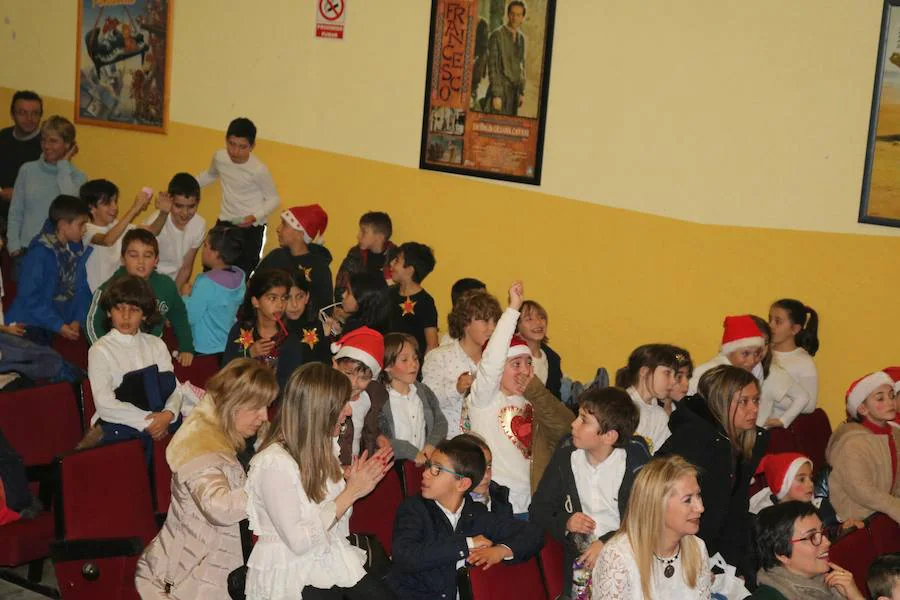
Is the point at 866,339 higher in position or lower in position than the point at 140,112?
lower

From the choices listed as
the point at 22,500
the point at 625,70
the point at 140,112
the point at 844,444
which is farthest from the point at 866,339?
the point at 140,112

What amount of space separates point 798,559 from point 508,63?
4475 millimetres

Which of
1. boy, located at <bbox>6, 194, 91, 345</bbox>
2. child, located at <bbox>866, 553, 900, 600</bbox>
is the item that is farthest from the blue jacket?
child, located at <bbox>866, 553, 900, 600</bbox>

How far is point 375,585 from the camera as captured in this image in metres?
4.20

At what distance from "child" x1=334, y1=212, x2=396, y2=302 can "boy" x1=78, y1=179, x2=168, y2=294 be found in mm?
1365

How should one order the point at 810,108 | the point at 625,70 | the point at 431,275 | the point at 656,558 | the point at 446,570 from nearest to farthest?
the point at 656,558 → the point at 446,570 → the point at 810,108 → the point at 625,70 → the point at 431,275

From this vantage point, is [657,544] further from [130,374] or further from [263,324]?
[263,324]

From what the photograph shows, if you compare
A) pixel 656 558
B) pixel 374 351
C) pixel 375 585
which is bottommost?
pixel 375 585

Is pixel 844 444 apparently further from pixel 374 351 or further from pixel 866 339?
pixel 374 351

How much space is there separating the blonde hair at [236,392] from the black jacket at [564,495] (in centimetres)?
119

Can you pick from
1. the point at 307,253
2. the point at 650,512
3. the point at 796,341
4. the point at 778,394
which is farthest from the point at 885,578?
the point at 307,253

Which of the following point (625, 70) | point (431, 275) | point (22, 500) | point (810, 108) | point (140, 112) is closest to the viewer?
point (22, 500)

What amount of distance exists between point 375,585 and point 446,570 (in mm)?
286

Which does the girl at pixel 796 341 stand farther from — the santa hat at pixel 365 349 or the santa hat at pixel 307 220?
the santa hat at pixel 307 220
